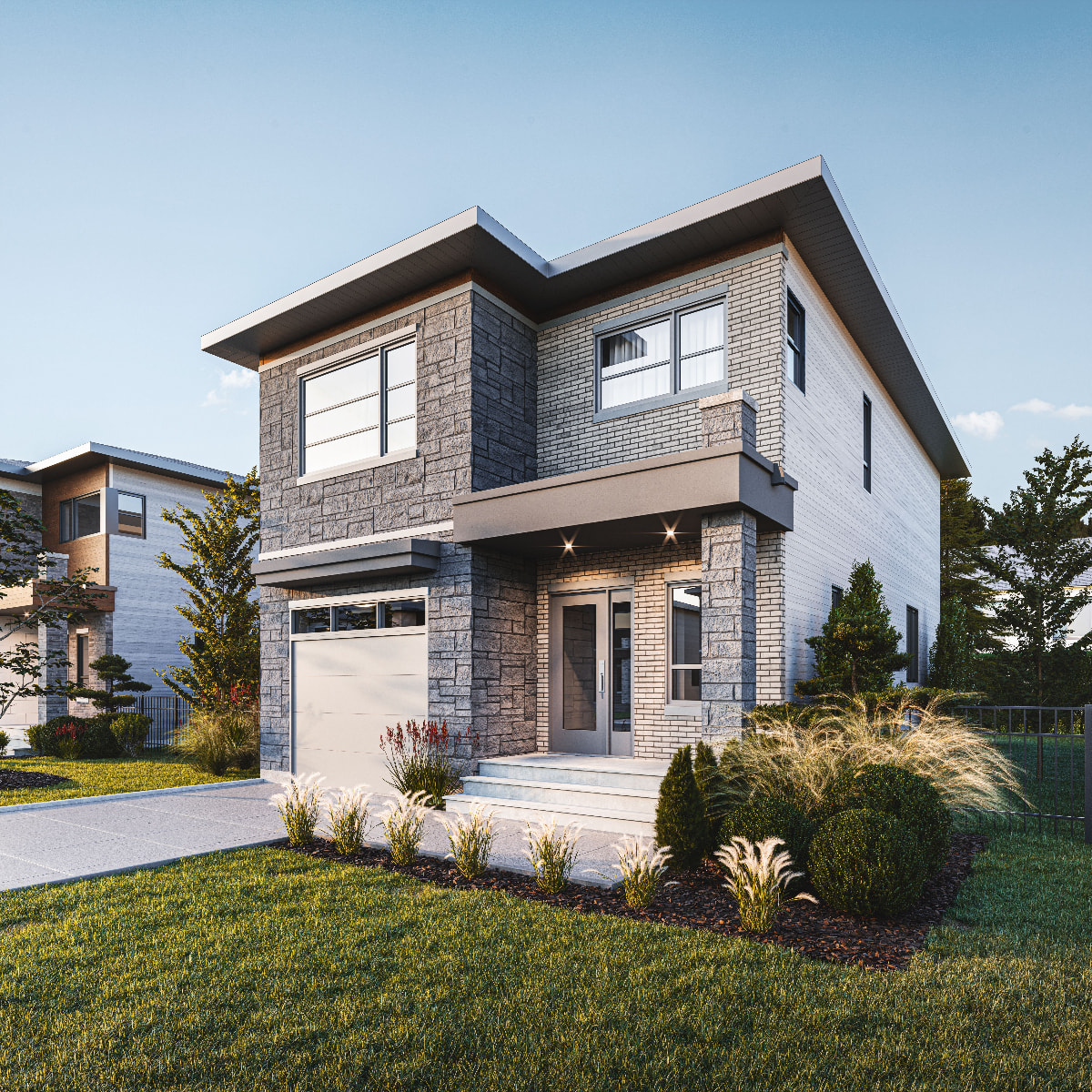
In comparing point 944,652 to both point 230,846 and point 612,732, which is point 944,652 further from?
point 230,846

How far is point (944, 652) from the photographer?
17.6 m

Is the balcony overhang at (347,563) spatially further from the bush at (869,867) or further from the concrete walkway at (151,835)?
the bush at (869,867)

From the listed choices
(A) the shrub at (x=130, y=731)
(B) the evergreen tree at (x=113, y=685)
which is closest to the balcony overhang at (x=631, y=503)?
(A) the shrub at (x=130, y=731)

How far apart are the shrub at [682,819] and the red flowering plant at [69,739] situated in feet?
49.2

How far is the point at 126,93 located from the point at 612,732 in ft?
39.5

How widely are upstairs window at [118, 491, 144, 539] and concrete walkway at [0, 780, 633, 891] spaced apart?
43.8 ft

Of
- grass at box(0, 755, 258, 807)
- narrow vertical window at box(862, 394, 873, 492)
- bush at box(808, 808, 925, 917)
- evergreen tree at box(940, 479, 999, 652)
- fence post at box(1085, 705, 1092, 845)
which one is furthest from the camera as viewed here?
evergreen tree at box(940, 479, 999, 652)

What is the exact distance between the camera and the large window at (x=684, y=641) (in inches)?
402

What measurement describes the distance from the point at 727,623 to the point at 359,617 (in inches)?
233

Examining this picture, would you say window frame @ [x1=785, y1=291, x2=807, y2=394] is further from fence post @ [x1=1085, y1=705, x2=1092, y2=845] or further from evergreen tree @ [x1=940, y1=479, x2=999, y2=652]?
evergreen tree @ [x1=940, y1=479, x2=999, y2=652]

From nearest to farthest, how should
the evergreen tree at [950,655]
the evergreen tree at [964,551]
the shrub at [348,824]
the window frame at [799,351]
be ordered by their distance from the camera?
the shrub at [348,824] → the window frame at [799,351] → the evergreen tree at [950,655] → the evergreen tree at [964,551]

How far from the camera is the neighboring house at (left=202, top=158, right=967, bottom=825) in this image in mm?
9234

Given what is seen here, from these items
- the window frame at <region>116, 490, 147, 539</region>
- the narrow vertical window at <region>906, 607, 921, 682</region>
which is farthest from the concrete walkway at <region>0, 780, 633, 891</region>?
the window frame at <region>116, 490, 147, 539</region>

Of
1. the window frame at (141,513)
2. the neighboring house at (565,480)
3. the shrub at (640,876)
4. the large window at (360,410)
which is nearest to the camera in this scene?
the shrub at (640,876)
